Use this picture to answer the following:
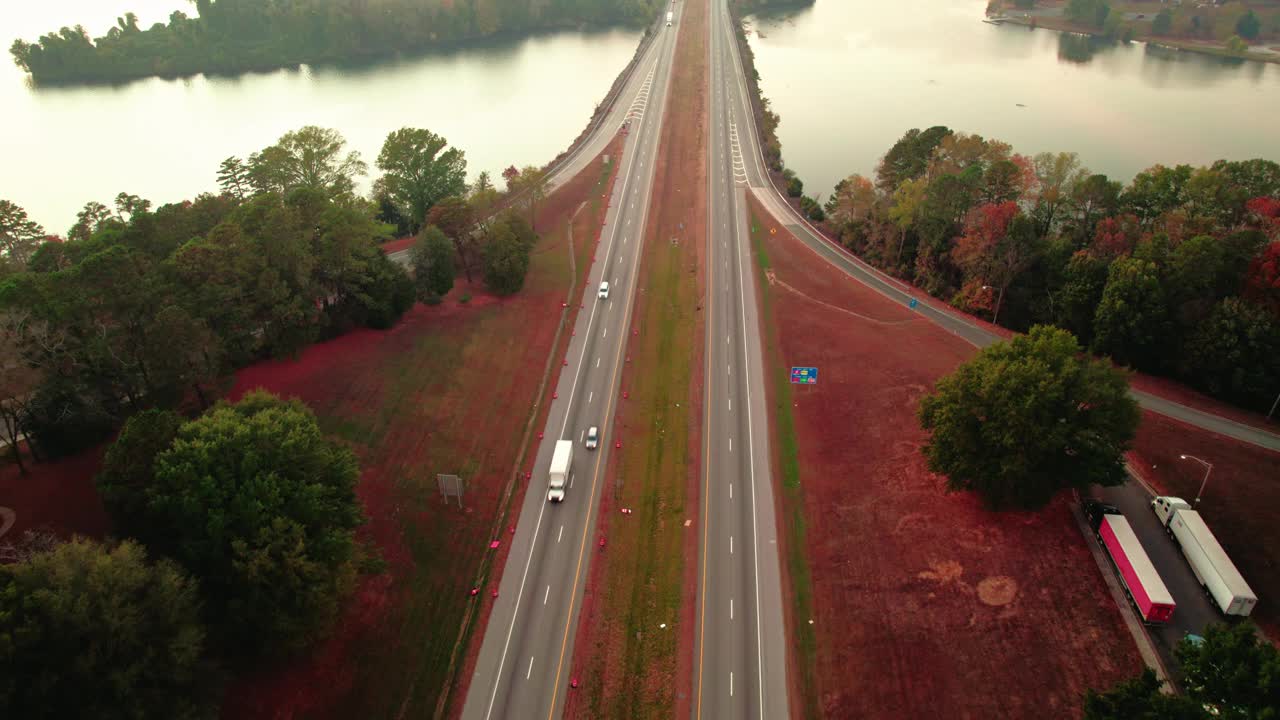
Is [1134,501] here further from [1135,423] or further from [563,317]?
[563,317]

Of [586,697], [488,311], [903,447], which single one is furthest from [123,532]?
[903,447]

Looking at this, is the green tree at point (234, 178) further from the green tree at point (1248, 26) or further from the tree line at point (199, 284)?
the green tree at point (1248, 26)

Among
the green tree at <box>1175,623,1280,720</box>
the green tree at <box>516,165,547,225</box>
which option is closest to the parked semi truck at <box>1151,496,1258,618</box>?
the green tree at <box>1175,623,1280,720</box>

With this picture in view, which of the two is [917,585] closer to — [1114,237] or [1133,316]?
[1133,316]

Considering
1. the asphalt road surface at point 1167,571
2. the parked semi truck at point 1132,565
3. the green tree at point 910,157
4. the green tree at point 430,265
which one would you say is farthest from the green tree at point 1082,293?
the green tree at point 430,265

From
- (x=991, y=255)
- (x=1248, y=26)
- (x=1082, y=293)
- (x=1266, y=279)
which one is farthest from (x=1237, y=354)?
(x=1248, y=26)

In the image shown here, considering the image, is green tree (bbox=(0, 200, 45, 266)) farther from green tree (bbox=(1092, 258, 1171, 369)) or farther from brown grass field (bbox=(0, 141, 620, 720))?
green tree (bbox=(1092, 258, 1171, 369))
